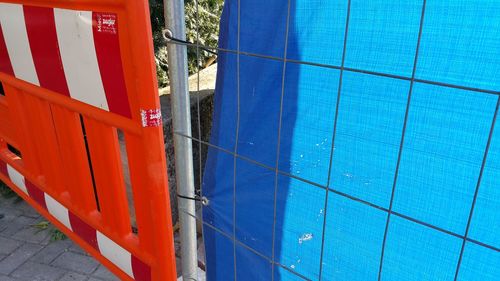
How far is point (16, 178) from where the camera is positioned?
239 centimetres

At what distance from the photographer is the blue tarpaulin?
33.8 inches

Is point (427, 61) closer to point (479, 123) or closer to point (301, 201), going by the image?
point (479, 123)

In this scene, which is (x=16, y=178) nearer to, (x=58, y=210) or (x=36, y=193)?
(x=36, y=193)

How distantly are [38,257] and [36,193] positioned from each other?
29.7 inches

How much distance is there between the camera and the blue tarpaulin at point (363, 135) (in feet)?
2.82

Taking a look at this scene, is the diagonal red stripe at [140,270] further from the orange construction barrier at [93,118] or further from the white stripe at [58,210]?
the white stripe at [58,210]

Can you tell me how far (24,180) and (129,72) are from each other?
1369 millimetres

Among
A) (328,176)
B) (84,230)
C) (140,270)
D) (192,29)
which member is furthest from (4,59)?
(192,29)

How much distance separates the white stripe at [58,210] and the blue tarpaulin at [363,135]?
1.03 metres

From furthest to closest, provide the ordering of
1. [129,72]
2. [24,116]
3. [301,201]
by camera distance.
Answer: [24,116] < [129,72] < [301,201]

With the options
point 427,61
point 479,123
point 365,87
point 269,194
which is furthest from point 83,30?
point 479,123

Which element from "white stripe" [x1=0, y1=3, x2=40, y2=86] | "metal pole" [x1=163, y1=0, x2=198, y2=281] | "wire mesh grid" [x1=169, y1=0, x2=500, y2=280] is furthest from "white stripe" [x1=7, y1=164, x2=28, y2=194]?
"wire mesh grid" [x1=169, y1=0, x2=500, y2=280]

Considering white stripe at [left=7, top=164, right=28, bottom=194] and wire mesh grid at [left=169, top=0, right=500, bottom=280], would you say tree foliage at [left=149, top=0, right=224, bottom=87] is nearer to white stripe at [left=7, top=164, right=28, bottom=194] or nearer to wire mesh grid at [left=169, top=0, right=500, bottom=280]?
white stripe at [left=7, top=164, right=28, bottom=194]

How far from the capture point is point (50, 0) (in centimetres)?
148
